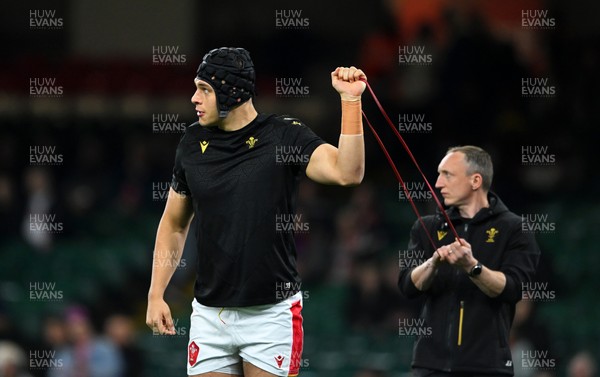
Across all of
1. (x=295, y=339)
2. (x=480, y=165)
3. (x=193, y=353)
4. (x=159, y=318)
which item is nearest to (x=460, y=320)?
(x=480, y=165)

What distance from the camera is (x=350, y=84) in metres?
4.70

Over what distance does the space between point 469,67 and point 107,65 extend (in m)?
5.20

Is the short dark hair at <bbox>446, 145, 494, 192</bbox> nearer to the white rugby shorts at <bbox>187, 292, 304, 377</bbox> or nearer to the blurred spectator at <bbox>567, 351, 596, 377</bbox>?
the white rugby shorts at <bbox>187, 292, 304, 377</bbox>

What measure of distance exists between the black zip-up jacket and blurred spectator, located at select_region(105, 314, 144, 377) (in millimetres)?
4721

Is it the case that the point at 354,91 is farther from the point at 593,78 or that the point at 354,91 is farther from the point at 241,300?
the point at 593,78

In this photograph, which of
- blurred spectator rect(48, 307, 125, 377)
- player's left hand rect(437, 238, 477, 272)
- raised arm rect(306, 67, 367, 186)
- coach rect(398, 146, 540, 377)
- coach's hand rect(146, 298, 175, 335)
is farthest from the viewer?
blurred spectator rect(48, 307, 125, 377)

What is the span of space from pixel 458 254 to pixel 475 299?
39 centimetres

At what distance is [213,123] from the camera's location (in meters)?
5.04

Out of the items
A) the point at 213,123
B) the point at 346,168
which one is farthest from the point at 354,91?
the point at 213,123

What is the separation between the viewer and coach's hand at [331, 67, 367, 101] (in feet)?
15.3

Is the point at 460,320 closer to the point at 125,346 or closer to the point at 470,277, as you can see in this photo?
the point at 470,277

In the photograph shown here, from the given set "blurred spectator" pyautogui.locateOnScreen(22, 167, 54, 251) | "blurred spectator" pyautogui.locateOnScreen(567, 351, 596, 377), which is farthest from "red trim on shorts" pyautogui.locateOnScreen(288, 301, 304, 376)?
"blurred spectator" pyautogui.locateOnScreen(22, 167, 54, 251)

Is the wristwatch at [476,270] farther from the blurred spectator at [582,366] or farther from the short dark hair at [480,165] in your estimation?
the blurred spectator at [582,366]

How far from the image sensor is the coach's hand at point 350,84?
467 centimetres
